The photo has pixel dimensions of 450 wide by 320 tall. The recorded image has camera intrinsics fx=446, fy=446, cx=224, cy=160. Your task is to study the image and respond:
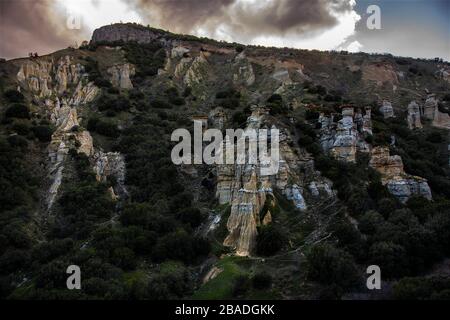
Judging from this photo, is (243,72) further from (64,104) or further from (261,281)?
(261,281)

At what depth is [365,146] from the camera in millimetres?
41594

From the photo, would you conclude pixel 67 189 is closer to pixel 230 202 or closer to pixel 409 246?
pixel 230 202

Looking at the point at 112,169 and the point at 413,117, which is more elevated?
the point at 413,117

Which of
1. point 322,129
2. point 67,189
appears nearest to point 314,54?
point 322,129

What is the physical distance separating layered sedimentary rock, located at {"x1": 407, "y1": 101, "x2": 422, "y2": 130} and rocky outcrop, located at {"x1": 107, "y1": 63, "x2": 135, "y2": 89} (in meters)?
37.0

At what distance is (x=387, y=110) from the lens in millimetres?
57031

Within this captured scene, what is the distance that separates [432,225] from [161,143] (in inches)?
1117

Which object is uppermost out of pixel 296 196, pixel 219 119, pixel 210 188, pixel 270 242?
pixel 219 119

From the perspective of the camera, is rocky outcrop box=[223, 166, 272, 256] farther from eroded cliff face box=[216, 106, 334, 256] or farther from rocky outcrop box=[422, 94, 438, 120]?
rocky outcrop box=[422, 94, 438, 120]

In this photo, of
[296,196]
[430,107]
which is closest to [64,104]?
[296,196]

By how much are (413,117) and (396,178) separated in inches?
825

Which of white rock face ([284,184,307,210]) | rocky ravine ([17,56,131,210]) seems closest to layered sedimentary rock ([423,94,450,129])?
white rock face ([284,184,307,210])

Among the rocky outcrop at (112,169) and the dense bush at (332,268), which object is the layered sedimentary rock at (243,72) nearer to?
the rocky outcrop at (112,169)

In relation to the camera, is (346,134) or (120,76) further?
(120,76)
